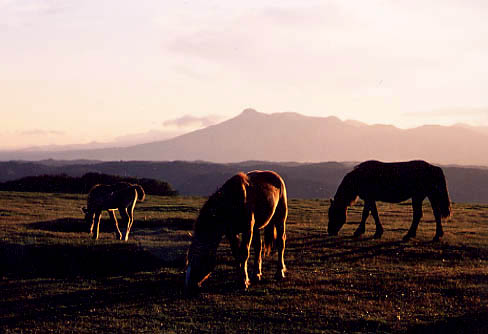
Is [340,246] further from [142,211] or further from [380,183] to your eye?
[142,211]

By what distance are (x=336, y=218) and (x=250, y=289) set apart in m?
8.32

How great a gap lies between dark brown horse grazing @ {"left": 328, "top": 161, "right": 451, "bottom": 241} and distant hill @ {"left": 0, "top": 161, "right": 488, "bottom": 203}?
220ft

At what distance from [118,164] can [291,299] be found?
134758 millimetres

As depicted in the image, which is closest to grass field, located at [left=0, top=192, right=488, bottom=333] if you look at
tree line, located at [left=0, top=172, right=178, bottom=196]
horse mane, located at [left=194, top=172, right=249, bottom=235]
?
horse mane, located at [left=194, top=172, right=249, bottom=235]

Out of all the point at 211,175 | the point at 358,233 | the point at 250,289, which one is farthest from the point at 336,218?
the point at 211,175

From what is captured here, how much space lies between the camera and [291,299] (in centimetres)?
938

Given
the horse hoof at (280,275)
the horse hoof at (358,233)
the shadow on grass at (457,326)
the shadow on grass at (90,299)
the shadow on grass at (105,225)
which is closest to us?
the shadow on grass at (457,326)

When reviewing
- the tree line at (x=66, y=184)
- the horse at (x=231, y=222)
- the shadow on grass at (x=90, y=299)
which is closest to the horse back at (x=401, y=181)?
the horse at (x=231, y=222)

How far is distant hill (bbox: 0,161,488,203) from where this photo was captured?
341ft

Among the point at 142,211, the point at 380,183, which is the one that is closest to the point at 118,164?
the point at 142,211

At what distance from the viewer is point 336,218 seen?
17.5 m

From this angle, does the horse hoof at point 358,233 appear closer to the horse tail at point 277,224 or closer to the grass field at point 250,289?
the grass field at point 250,289

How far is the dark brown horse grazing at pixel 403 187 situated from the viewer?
1683 centimetres

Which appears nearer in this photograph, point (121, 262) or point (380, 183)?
point (121, 262)
